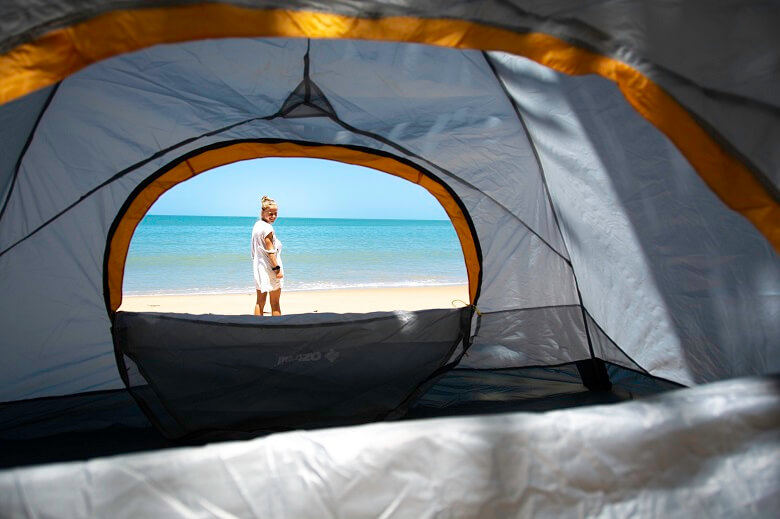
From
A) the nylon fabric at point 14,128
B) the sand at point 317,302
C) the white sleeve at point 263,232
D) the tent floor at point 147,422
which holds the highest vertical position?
the nylon fabric at point 14,128

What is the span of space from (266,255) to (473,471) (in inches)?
180

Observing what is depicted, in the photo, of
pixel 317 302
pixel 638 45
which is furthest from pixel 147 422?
pixel 317 302

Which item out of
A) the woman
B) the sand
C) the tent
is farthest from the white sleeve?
the sand

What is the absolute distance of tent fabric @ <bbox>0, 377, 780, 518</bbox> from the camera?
907mm

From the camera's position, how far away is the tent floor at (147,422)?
7.18ft

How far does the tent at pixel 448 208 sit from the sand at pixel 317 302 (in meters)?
5.16

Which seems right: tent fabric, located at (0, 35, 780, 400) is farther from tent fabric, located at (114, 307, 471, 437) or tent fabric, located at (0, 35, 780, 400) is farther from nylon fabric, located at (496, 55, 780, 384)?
tent fabric, located at (114, 307, 471, 437)

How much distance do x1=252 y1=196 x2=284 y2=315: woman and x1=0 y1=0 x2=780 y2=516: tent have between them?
2288 mm

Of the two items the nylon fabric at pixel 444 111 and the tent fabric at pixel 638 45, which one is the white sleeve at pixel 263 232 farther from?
the tent fabric at pixel 638 45

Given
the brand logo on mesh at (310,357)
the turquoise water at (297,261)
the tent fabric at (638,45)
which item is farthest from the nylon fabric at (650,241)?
the turquoise water at (297,261)

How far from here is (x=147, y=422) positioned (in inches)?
96.3

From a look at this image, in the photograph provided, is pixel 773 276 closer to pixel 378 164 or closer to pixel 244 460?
pixel 244 460

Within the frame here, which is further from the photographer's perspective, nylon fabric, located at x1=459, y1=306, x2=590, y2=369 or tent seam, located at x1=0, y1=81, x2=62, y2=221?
nylon fabric, located at x1=459, y1=306, x2=590, y2=369

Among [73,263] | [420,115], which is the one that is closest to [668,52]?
[420,115]
